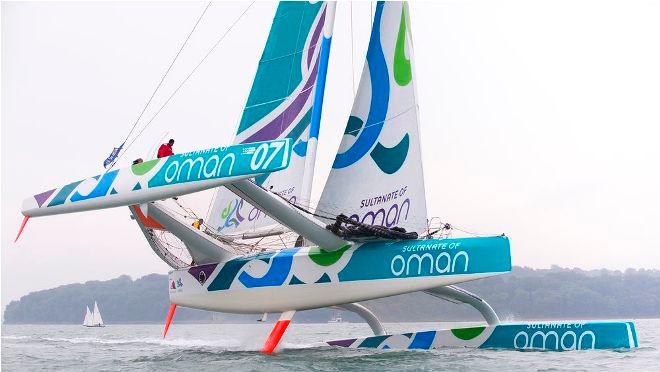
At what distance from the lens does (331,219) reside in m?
10.4

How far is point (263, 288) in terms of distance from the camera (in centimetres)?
1097

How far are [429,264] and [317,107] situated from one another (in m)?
3.29

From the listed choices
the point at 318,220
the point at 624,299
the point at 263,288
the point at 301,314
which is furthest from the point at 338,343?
the point at 624,299

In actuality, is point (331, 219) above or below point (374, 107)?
below

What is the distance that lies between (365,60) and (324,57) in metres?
1.19

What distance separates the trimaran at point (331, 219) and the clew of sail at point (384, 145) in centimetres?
2

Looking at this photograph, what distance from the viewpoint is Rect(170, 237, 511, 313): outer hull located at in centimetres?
971

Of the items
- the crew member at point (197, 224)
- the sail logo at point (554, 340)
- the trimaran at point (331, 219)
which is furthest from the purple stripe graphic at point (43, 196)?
the sail logo at point (554, 340)

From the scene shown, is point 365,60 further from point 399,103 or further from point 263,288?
point 263,288

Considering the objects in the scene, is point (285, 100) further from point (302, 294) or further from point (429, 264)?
point (429, 264)

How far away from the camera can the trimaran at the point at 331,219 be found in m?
9.39

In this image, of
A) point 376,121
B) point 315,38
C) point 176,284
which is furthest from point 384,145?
point 176,284

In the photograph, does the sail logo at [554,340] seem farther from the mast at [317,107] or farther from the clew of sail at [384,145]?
the mast at [317,107]

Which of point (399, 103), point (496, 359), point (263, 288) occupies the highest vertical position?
point (399, 103)
